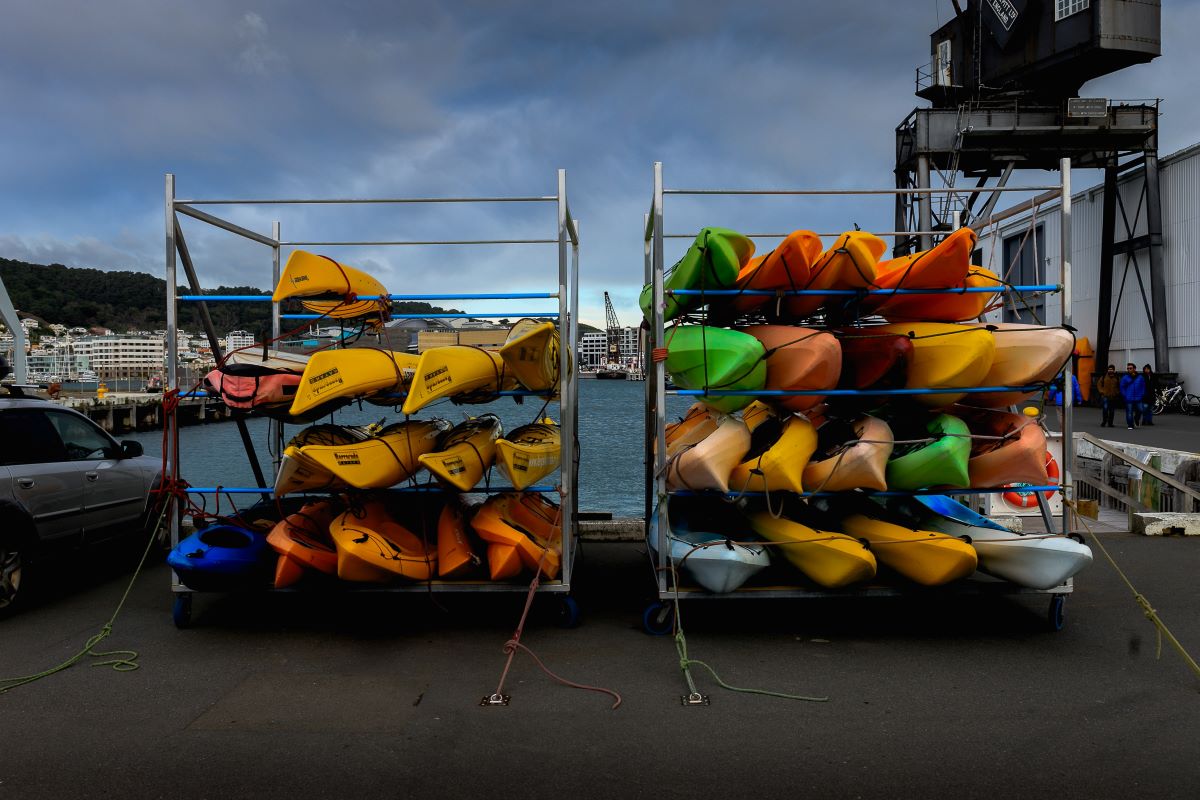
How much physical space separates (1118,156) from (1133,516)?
24.7m

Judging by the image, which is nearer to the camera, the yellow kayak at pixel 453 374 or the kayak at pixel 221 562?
the yellow kayak at pixel 453 374

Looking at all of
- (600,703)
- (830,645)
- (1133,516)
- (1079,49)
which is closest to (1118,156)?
(1079,49)

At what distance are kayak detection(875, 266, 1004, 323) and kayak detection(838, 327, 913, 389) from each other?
31 cm

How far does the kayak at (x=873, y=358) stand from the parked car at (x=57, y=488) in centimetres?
668

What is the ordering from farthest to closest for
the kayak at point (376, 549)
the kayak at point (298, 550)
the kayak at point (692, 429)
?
the kayak at point (692, 429)
the kayak at point (298, 550)
the kayak at point (376, 549)

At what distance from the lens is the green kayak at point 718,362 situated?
6062 millimetres

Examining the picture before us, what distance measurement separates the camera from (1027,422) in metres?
6.38

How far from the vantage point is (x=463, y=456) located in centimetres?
609

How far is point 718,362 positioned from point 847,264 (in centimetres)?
124

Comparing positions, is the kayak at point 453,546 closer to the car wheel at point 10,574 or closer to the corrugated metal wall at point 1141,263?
the car wheel at point 10,574

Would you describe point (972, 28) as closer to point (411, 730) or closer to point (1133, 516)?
point (1133, 516)


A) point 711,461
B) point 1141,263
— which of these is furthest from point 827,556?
point 1141,263

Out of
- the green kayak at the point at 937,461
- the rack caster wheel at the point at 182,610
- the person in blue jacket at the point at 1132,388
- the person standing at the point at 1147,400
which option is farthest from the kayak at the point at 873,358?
the person standing at the point at 1147,400

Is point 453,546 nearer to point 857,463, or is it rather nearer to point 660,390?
point 660,390
